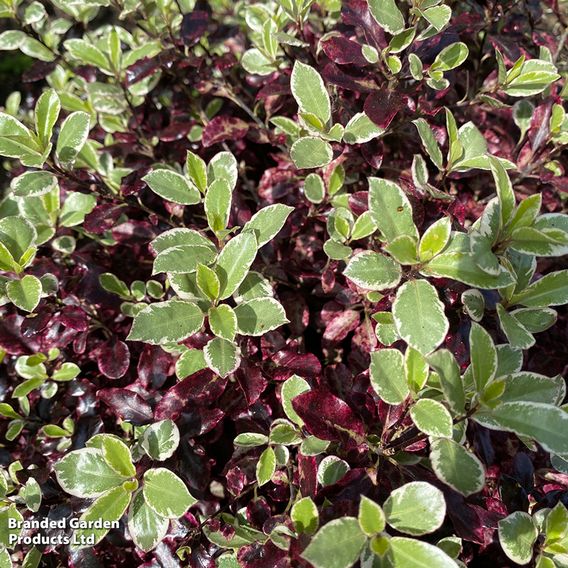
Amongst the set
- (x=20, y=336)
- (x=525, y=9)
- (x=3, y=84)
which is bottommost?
(x=3, y=84)

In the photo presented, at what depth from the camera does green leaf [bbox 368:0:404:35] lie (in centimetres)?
127

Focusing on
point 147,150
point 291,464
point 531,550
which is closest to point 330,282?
point 291,464

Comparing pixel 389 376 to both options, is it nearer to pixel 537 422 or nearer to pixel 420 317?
pixel 420 317

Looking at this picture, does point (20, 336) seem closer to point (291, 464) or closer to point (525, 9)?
point (291, 464)

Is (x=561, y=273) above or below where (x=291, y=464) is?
above

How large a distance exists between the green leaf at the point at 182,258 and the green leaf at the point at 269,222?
111 mm

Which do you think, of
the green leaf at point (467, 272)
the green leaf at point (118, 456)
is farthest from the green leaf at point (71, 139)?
the green leaf at point (467, 272)

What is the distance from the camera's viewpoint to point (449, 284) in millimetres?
1268

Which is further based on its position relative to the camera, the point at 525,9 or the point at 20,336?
the point at 525,9

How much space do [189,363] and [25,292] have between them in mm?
443

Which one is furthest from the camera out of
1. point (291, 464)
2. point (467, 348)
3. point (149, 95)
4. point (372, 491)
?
point (149, 95)

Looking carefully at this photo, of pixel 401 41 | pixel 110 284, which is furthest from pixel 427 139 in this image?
pixel 110 284

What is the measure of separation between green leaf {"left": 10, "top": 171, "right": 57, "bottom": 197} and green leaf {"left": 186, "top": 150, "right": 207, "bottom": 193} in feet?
1.11

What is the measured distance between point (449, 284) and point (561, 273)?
0.23 metres
